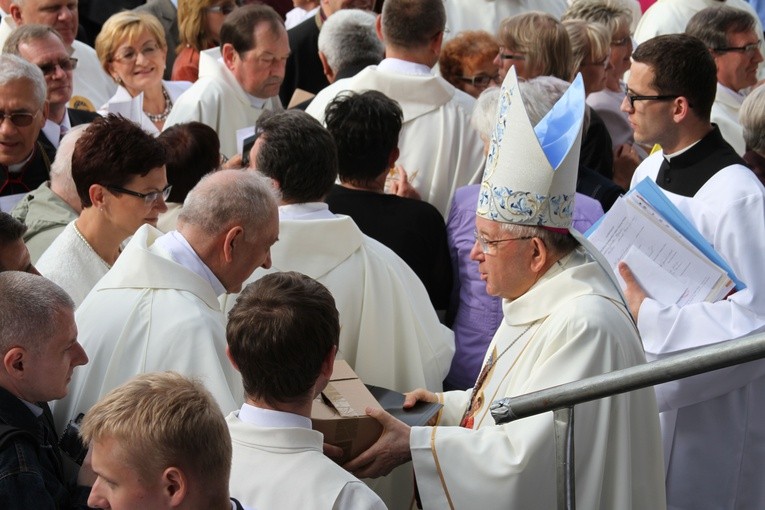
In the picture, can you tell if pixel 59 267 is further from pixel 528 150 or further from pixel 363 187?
pixel 528 150

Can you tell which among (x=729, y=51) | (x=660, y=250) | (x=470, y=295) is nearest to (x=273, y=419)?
(x=660, y=250)

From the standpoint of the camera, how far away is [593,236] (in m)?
4.23

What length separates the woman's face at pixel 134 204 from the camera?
4.00 metres

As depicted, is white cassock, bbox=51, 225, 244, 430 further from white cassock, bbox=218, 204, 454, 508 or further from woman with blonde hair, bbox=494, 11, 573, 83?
woman with blonde hair, bbox=494, 11, 573, 83

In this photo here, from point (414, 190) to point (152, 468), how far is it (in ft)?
10.5

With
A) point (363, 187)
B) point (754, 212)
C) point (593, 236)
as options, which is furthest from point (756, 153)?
point (363, 187)

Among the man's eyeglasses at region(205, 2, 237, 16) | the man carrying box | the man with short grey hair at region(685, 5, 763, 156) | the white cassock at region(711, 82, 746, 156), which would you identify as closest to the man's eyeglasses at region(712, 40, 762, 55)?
the man with short grey hair at region(685, 5, 763, 156)

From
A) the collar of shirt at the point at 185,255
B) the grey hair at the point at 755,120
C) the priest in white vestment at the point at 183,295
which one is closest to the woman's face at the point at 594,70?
the grey hair at the point at 755,120

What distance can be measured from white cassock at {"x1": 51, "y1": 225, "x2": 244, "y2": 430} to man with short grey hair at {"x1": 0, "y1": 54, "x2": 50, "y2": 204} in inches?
67.4

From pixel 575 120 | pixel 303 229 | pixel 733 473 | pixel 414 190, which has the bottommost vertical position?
pixel 733 473

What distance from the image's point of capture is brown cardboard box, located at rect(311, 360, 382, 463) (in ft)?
10.7

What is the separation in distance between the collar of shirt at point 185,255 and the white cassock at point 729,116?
4170 millimetres

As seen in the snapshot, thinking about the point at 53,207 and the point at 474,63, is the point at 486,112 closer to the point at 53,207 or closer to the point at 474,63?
the point at 474,63

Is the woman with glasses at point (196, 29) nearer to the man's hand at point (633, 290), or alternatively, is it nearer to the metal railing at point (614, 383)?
the man's hand at point (633, 290)
